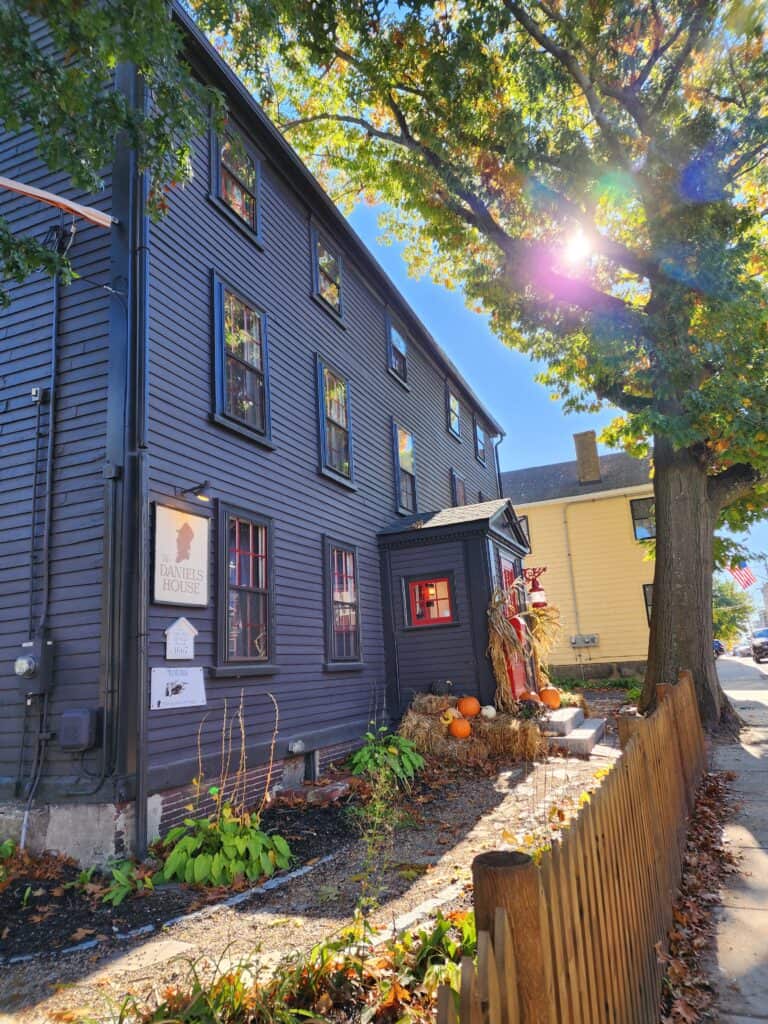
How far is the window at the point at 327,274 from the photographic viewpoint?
10883 mm

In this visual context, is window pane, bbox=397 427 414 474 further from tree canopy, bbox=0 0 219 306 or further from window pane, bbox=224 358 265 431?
tree canopy, bbox=0 0 219 306

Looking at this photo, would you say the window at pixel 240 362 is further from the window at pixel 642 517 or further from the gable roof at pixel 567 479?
the window at pixel 642 517

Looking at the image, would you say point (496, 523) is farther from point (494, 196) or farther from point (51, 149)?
point (51, 149)

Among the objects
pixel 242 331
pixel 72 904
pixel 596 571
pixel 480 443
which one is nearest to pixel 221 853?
pixel 72 904

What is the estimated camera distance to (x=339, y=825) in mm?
6336

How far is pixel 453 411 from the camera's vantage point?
18.0 metres

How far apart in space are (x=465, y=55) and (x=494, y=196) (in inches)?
106

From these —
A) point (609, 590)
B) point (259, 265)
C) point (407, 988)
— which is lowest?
point (407, 988)

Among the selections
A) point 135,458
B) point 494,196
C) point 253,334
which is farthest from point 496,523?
point 135,458

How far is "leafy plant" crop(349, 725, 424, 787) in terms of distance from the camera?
777 cm

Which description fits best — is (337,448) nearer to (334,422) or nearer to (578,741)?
(334,422)

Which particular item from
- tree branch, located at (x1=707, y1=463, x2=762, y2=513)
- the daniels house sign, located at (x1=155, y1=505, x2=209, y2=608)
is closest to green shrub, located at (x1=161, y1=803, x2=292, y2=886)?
the daniels house sign, located at (x1=155, y1=505, x2=209, y2=608)

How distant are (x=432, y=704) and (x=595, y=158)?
1026cm

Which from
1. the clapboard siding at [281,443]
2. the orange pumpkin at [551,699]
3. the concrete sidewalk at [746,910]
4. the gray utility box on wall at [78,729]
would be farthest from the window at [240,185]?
the concrete sidewalk at [746,910]
